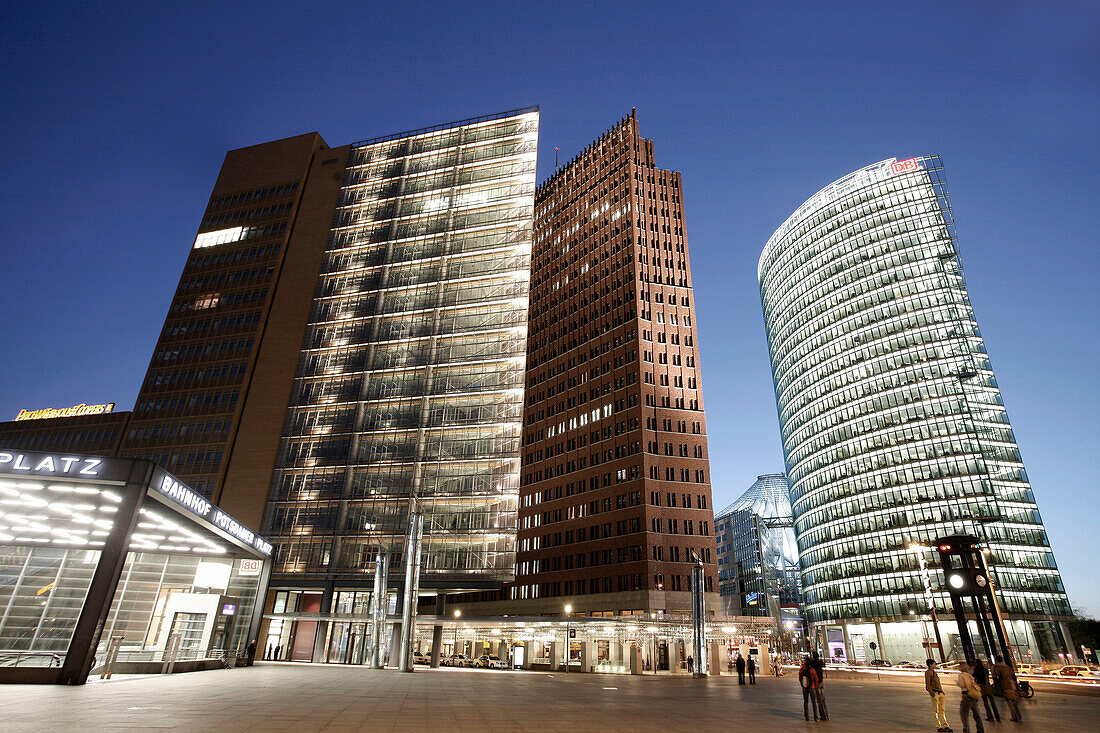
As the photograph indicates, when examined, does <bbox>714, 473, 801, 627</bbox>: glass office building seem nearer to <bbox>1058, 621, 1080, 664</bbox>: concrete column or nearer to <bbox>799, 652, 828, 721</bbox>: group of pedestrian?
<bbox>1058, 621, 1080, 664</bbox>: concrete column

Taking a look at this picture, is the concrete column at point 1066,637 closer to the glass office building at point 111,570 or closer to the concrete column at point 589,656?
the concrete column at point 589,656

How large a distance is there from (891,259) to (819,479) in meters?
46.5

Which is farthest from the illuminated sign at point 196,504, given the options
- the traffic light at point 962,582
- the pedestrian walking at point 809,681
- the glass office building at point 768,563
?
the glass office building at point 768,563

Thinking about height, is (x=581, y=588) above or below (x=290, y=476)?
below

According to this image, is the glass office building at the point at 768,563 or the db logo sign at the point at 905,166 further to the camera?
the glass office building at the point at 768,563

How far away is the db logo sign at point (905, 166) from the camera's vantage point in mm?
128250

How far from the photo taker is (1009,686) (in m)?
20.8

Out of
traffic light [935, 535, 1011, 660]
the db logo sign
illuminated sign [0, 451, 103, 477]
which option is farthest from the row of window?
the db logo sign

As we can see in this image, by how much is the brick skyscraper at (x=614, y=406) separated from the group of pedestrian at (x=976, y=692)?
6102cm

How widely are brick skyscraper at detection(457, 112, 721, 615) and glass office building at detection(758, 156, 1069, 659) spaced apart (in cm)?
3999

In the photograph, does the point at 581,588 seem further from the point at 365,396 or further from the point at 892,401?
the point at 892,401

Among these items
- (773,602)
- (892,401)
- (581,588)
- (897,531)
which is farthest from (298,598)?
(773,602)

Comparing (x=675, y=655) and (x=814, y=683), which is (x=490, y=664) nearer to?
(x=675, y=655)

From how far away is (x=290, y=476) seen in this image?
71750 mm
